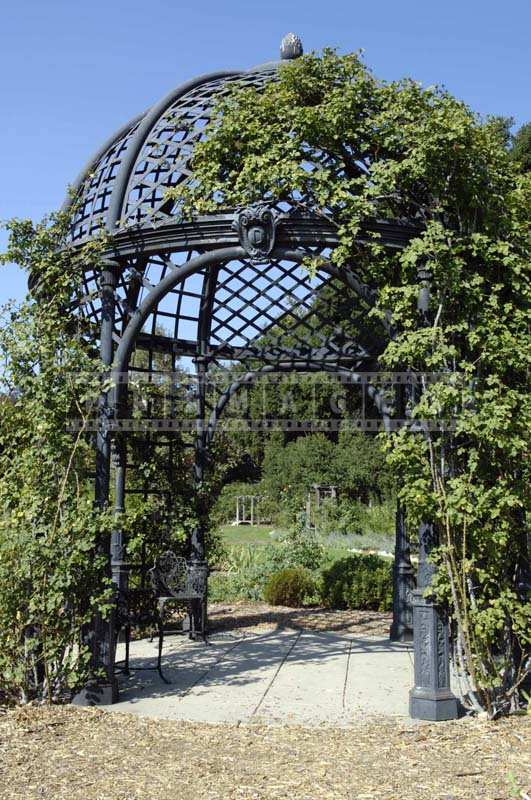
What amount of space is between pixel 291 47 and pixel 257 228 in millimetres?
2216

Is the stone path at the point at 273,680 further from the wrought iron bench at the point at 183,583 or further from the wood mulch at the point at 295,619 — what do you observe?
the wood mulch at the point at 295,619

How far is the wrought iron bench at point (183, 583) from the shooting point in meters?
6.28

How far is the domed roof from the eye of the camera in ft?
17.2

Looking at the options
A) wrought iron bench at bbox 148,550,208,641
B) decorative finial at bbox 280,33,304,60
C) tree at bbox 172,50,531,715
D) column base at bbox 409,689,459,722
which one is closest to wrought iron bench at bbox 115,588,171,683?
wrought iron bench at bbox 148,550,208,641

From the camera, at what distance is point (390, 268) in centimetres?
490

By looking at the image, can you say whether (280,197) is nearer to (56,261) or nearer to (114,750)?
(56,261)

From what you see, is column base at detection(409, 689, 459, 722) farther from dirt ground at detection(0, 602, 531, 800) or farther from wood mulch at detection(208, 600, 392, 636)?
wood mulch at detection(208, 600, 392, 636)

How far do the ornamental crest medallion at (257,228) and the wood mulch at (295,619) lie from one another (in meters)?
4.14

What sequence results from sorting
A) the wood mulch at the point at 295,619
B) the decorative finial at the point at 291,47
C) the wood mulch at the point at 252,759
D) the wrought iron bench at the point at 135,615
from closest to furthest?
the wood mulch at the point at 252,759
the wrought iron bench at the point at 135,615
the decorative finial at the point at 291,47
the wood mulch at the point at 295,619

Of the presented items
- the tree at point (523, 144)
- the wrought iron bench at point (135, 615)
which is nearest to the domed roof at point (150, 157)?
the wrought iron bench at point (135, 615)

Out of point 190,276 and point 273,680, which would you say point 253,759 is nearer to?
point 273,680

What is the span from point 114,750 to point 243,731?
76 cm

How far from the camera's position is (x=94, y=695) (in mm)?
4684

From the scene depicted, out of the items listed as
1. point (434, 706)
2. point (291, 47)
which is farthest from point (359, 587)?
point (291, 47)
